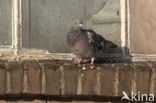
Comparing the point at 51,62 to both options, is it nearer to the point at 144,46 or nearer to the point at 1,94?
the point at 1,94

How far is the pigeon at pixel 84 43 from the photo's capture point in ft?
10.2

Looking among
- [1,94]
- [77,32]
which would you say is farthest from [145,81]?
[1,94]

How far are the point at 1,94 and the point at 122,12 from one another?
146 centimetres

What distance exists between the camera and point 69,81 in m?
2.87

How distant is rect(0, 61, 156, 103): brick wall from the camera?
2842 millimetres

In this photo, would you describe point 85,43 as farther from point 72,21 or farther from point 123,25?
point 123,25

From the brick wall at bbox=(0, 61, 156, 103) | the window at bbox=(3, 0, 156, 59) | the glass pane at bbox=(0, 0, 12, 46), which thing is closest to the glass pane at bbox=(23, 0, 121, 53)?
the window at bbox=(3, 0, 156, 59)

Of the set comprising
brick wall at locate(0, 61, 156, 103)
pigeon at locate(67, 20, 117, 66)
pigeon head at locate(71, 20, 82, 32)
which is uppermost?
pigeon head at locate(71, 20, 82, 32)

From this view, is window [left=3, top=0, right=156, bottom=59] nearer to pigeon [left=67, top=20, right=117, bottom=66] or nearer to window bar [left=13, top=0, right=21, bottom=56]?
window bar [left=13, top=0, right=21, bottom=56]

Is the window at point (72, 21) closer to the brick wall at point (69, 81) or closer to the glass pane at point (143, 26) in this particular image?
the glass pane at point (143, 26)

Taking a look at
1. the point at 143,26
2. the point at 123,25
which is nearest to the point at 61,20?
the point at 123,25

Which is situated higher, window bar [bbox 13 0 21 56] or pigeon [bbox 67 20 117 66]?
window bar [bbox 13 0 21 56]

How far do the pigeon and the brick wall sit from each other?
241mm

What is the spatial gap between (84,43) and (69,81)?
48 cm
